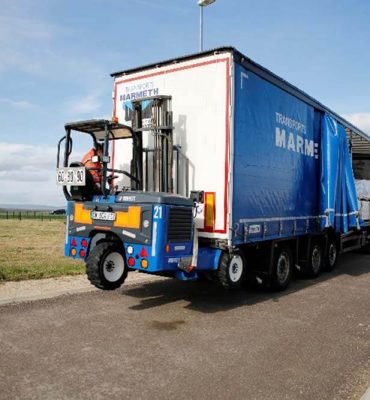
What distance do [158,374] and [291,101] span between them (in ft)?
20.2

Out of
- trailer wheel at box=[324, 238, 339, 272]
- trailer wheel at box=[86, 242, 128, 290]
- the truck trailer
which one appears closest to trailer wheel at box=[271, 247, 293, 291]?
the truck trailer

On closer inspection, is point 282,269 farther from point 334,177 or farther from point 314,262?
point 334,177

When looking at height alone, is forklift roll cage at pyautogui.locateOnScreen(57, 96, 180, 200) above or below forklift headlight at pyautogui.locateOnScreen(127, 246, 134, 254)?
above

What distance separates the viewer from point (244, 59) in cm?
682

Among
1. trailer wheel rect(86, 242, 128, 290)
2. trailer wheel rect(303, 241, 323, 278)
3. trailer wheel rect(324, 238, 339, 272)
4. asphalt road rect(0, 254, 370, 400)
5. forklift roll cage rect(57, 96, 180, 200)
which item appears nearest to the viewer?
asphalt road rect(0, 254, 370, 400)

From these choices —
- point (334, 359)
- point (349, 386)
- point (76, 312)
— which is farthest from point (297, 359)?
point (76, 312)

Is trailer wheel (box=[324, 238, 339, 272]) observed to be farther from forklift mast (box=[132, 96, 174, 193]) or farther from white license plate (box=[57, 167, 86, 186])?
white license plate (box=[57, 167, 86, 186])

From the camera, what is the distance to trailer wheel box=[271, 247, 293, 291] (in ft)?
26.6

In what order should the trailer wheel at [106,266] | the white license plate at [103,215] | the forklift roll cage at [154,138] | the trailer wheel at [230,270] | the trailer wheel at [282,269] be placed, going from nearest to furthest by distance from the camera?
the trailer wheel at [106,266]
the white license plate at [103,215]
the trailer wheel at [230,270]
the forklift roll cage at [154,138]
the trailer wheel at [282,269]

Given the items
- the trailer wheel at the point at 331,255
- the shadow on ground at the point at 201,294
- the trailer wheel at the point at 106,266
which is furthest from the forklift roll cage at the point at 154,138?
the trailer wheel at the point at 331,255

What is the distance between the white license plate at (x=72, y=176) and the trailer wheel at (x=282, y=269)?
13.2ft

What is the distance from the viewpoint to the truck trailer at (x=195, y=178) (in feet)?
20.1

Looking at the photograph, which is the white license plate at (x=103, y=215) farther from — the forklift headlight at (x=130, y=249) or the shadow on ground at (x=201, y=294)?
the shadow on ground at (x=201, y=294)

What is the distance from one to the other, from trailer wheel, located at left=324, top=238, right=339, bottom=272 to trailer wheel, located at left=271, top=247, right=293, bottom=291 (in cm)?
249
